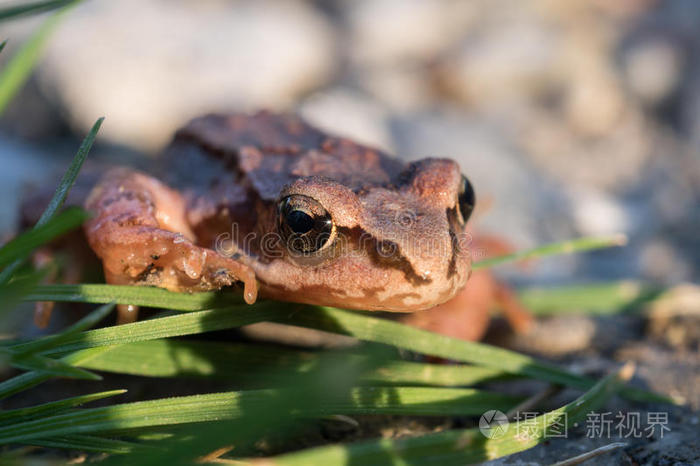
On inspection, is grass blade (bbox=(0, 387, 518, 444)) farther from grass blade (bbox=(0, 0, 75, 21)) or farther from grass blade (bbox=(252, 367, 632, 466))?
grass blade (bbox=(0, 0, 75, 21))

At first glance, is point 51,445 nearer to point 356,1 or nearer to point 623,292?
point 623,292

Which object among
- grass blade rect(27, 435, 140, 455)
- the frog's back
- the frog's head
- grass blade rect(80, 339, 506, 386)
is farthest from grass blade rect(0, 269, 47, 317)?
the frog's back

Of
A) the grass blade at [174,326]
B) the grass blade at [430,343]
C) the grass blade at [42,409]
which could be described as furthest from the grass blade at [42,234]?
the grass blade at [430,343]

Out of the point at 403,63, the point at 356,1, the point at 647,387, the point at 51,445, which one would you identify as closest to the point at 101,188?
the point at 51,445

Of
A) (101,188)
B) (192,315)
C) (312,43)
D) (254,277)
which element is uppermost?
(312,43)

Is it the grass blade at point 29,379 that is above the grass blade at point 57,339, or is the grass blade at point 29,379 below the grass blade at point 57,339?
below

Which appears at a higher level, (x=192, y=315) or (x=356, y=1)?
(x=356, y=1)

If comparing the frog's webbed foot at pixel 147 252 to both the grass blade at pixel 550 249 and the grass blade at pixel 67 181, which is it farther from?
the grass blade at pixel 550 249
